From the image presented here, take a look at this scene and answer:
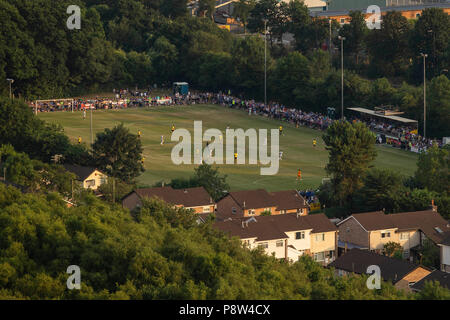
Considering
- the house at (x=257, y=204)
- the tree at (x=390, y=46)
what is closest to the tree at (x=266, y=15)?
the tree at (x=390, y=46)

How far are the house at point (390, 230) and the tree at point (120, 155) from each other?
1473 cm

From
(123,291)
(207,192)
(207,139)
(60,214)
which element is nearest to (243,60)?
(207,139)

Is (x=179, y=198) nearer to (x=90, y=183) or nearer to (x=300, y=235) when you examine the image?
(x=90, y=183)

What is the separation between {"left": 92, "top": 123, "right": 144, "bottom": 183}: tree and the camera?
58.0 metres

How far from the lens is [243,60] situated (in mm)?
98375

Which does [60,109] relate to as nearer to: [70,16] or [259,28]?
[70,16]

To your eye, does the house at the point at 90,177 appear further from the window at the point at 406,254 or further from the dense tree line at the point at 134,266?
the dense tree line at the point at 134,266

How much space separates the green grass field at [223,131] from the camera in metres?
61.9

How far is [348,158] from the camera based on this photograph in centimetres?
5559

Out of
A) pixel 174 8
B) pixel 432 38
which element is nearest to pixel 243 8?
pixel 174 8

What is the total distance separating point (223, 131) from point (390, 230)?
3371 centimetres

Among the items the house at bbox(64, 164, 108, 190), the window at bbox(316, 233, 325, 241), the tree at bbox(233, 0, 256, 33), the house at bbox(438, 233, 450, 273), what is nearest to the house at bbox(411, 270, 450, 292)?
the house at bbox(438, 233, 450, 273)

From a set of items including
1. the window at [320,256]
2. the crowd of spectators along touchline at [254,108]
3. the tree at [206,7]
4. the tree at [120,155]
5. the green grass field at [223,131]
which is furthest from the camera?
the tree at [206,7]

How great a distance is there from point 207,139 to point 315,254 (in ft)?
96.7
